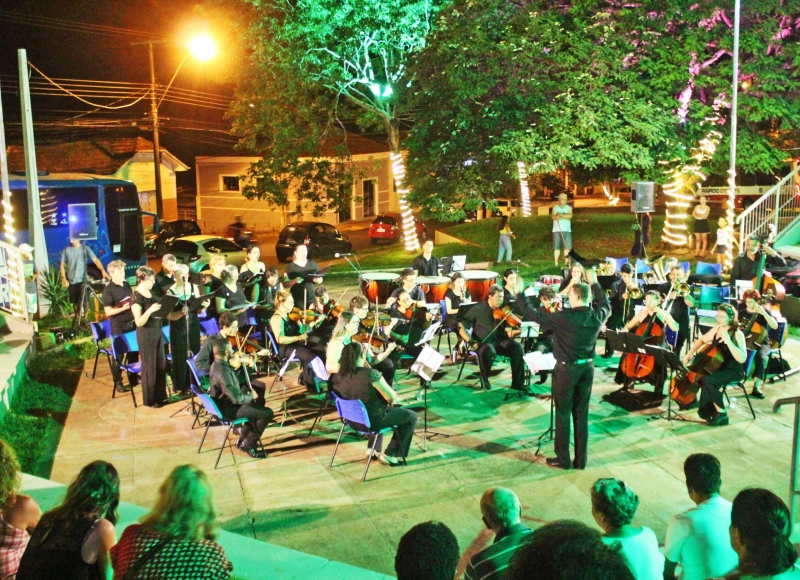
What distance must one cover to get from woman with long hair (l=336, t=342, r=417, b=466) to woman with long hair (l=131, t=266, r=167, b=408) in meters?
2.95

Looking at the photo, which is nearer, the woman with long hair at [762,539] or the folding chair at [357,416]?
the woman with long hair at [762,539]

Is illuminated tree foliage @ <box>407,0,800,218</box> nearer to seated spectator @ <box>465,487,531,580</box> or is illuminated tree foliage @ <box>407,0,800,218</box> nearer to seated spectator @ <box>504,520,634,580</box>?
seated spectator @ <box>465,487,531,580</box>

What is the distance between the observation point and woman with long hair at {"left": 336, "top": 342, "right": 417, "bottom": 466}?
26.1ft

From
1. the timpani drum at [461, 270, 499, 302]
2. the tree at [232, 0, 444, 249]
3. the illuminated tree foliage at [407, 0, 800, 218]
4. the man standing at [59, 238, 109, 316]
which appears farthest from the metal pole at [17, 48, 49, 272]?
the illuminated tree foliage at [407, 0, 800, 218]

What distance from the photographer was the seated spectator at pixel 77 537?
13.4 ft

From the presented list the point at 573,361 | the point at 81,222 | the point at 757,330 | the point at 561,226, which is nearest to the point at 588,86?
the point at 561,226

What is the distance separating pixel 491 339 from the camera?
10984 millimetres

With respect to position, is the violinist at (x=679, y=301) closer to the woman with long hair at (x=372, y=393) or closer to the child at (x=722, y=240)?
the woman with long hair at (x=372, y=393)

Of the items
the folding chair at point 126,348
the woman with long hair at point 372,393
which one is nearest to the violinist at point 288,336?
the folding chair at point 126,348

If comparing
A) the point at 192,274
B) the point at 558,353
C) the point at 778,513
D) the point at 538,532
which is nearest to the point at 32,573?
the point at 538,532

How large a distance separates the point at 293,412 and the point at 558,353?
3590 mm

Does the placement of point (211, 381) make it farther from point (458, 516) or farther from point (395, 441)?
point (458, 516)

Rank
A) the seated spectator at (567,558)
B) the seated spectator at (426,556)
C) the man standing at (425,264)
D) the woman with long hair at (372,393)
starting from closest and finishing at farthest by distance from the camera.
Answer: the seated spectator at (567,558)
the seated spectator at (426,556)
the woman with long hair at (372,393)
the man standing at (425,264)

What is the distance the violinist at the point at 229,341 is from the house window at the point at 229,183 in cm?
3250
